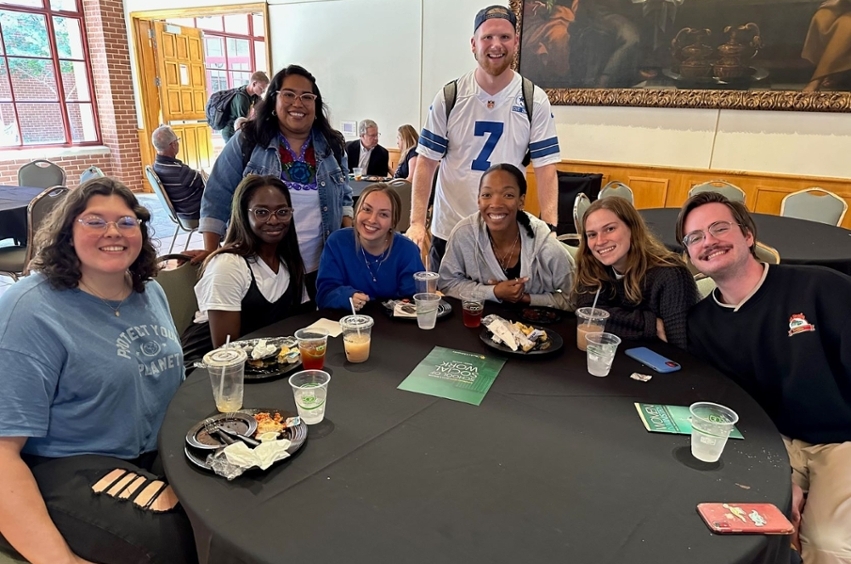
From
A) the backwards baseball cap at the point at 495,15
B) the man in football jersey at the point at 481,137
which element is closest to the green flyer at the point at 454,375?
the man in football jersey at the point at 481,137

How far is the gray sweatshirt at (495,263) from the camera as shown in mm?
2277

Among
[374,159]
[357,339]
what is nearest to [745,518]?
[357,339]

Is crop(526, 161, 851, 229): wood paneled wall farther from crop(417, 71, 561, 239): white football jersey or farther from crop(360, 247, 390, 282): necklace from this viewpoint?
crop(360, 247, 390, 282): necklace

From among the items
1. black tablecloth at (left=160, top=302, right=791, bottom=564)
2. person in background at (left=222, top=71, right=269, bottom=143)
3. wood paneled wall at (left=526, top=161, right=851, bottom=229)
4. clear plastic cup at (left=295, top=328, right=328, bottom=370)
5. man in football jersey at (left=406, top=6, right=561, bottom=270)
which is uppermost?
person in background at (left=222, top=71, right=269, bottom=143)

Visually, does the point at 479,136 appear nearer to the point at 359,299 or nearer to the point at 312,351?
the point at 359,299

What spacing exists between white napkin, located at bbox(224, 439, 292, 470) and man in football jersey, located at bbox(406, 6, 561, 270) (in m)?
1.62

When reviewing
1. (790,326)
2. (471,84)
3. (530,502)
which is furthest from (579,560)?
(471,84)

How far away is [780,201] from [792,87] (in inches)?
39.4

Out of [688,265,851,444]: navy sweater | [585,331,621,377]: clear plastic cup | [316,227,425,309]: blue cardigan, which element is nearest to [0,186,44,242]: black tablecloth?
[316,227,425,309]: blue cardigan

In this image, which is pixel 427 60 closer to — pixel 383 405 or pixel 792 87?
pixel 792 87

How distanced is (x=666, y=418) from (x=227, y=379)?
1096 mm

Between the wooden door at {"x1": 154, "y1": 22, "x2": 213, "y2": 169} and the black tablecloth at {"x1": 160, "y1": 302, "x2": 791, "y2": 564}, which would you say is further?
the wooden door at {"x1": 154, "y1": 22, "x2": 213, "y2": 169}

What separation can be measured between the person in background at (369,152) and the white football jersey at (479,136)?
3353 millimetres

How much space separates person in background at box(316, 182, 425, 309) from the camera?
2.19 meters
